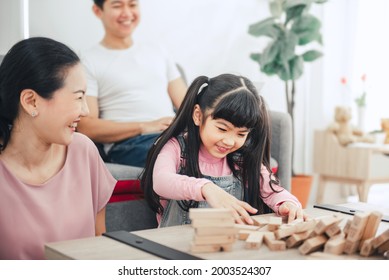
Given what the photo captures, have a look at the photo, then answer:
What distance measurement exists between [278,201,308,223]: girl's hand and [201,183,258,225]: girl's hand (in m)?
0.10

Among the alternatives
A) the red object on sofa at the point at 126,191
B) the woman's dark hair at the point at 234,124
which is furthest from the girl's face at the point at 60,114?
the red object on sofa at the point at 126,191

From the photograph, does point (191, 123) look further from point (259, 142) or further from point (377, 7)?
point (377, 7)

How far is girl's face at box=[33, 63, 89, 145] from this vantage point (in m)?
1.31

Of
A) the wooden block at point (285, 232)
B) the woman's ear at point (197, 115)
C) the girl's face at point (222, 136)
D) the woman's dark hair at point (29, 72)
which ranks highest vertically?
the woman's dark hair at point (29, 72)

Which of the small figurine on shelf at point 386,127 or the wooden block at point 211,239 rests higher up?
the wooden block at point 211,239

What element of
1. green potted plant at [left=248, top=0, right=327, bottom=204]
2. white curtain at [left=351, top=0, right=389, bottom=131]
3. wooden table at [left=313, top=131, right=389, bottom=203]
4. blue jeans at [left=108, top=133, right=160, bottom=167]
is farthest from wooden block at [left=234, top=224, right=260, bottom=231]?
white curtain at [left=351, top=0, right=389, bottom=131]

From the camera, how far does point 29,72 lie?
1.28m

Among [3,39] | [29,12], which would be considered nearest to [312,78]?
[29,12]

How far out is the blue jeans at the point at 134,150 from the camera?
2363 mm

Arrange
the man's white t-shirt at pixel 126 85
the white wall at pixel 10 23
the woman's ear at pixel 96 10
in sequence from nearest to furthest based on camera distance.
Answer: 1. the white wall at pixel 10 23
2. the man's white t-shirt at pixel 126 85
3. the woman's ear at pixel 96 10

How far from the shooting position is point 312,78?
14.9 ft

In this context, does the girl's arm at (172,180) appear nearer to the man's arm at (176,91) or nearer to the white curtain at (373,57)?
the man's arm at (176,91)

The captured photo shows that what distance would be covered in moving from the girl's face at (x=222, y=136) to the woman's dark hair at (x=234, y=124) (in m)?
0.02

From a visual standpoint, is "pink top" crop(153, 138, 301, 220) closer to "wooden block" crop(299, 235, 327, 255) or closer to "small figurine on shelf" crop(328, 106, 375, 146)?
"wooden block" crop(299, 235, 327, 255)
